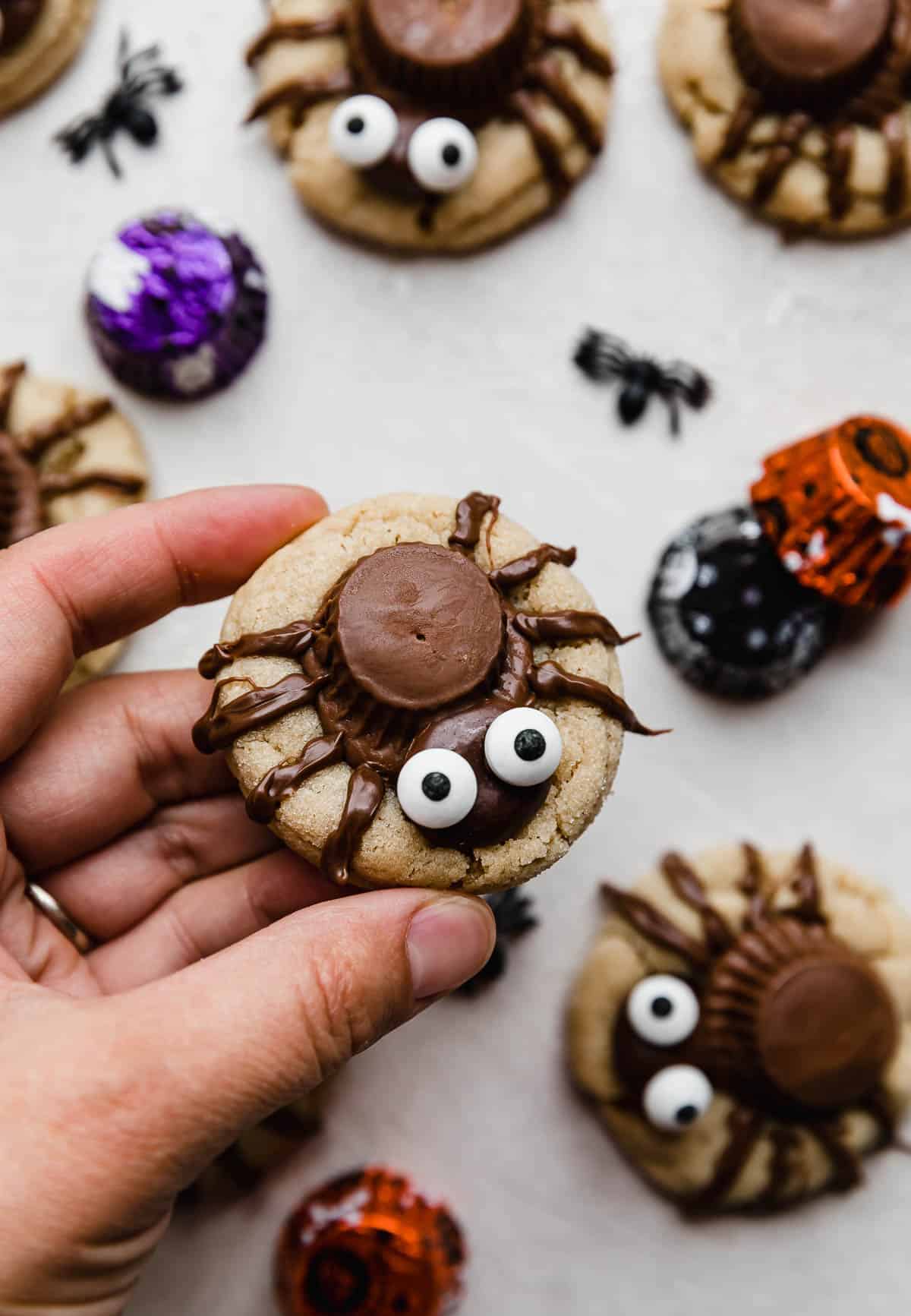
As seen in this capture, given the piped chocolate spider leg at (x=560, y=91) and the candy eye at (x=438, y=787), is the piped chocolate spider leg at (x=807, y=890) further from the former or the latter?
the piped chocolate spider leg at (x=560, y=91)

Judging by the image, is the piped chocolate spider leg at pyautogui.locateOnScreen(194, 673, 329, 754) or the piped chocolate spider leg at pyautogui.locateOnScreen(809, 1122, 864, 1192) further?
the piped chocolate spider leg at pyautogui.locateOnScreen(809, 1122, 864, 1192)

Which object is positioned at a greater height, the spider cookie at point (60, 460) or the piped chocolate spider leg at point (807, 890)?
the spider cookie at point (60, 460)

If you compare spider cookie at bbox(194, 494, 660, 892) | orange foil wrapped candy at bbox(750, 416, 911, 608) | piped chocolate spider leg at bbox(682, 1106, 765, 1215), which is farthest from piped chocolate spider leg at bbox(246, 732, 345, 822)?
piped chocolate spider leg at bbox(682, 1106, 765, 1215)

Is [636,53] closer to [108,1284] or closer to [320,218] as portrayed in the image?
[320,218]

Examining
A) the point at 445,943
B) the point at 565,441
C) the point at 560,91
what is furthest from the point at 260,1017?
the point at 560,91

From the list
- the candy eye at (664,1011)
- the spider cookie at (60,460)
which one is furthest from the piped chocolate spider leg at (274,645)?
the candy eye at (664,1011)

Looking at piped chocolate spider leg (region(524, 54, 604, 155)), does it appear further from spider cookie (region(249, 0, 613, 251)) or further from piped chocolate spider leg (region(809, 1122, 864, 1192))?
piped chocolate spider leg (region(809, 1122, 864, 1192))

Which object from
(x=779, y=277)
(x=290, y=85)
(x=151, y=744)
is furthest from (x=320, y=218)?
(x=151, y=744)
